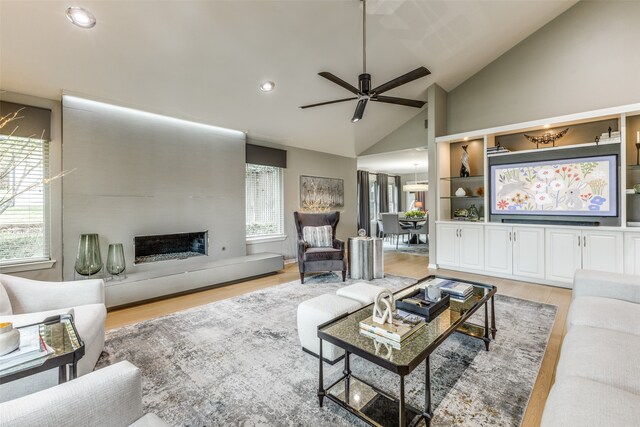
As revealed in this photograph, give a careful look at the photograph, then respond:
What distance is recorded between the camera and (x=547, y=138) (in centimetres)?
431

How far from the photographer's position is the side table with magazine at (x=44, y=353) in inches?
45.6

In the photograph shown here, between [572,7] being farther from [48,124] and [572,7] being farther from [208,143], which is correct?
[48,124]

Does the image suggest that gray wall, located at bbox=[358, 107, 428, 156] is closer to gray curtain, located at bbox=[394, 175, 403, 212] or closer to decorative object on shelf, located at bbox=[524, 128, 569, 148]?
decorative object on shelf, located at bbox=[524, 128, 569, 148]

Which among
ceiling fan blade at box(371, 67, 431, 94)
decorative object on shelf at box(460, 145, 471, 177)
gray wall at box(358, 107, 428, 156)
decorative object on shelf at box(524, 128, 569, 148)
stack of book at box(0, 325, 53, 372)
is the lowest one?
stack of book at box(0, 325, 53, 372)

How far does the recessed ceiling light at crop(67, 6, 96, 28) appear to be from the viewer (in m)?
2.47

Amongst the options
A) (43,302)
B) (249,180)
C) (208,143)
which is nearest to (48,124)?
(208,143)

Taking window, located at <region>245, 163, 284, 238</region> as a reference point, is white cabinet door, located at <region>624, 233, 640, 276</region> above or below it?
below

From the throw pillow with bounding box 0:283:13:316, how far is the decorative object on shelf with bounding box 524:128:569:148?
613cm

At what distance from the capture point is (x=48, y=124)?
3.33 m

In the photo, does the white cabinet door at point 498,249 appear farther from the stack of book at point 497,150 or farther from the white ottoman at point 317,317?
the white ottoman at point 317,317

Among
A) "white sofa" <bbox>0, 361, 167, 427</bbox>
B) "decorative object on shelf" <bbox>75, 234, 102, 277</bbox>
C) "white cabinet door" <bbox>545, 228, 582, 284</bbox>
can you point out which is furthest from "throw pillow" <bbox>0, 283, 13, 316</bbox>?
"white cabinet door" <bbox>545, 228, 582, 284</bbox>

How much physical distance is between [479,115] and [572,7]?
1713 millimetres

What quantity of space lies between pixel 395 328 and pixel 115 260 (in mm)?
3445

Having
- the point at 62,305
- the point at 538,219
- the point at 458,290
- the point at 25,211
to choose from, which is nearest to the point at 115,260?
the point at 25,211
